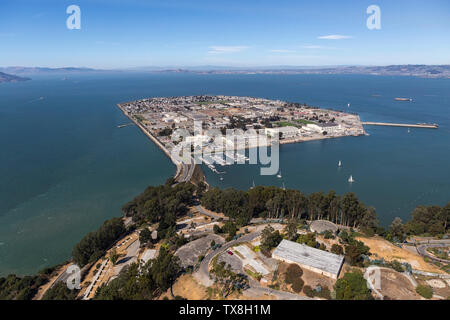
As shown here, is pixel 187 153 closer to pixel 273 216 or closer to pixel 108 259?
pixel 273 216

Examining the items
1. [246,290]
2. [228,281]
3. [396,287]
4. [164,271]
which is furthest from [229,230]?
[396,287]

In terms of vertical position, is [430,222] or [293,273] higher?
[430,222]

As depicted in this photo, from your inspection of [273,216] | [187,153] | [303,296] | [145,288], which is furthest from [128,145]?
[303,296]

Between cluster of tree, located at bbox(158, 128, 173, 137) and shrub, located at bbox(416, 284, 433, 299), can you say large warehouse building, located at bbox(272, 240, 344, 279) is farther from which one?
cluster of tree, located at bbox(158, 128, 173, 137)

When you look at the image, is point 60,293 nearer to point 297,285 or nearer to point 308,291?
point 297,285

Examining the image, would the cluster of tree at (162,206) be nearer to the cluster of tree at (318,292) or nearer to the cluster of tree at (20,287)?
the cluster of tree at (20,287)
